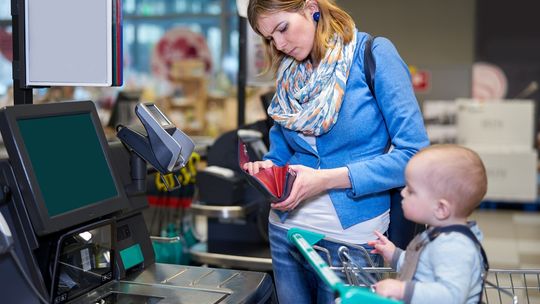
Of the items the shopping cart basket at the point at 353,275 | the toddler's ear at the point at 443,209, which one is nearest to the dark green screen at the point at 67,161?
the shopping cart basket at the point at 353,275

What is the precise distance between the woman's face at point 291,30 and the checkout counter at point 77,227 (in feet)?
1.22

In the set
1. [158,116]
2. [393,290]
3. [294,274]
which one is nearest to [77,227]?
[158,116]

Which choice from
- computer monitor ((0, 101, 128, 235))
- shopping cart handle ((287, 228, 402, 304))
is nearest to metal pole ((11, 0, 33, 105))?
computer monitor ((0, 101, 128, 235))

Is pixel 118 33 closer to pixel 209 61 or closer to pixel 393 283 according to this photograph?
pixel 393 283

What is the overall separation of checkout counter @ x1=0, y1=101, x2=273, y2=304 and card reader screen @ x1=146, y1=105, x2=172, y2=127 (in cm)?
1

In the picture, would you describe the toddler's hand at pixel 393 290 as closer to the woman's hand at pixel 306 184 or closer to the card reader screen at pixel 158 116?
the woman's hand at pixel 306 184

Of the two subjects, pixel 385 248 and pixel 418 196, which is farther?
pixel 385 248

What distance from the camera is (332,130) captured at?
174 centimetres

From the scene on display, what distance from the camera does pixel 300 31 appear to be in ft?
5.71

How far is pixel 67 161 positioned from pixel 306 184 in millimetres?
582

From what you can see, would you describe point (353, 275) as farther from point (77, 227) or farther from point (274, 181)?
point (77, 227)

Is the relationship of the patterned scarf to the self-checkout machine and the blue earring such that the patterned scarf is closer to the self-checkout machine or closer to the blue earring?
the blue earring

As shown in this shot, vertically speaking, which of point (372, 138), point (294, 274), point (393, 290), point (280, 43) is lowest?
point (294, 274)

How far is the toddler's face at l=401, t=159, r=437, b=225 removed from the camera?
4.38 ft
